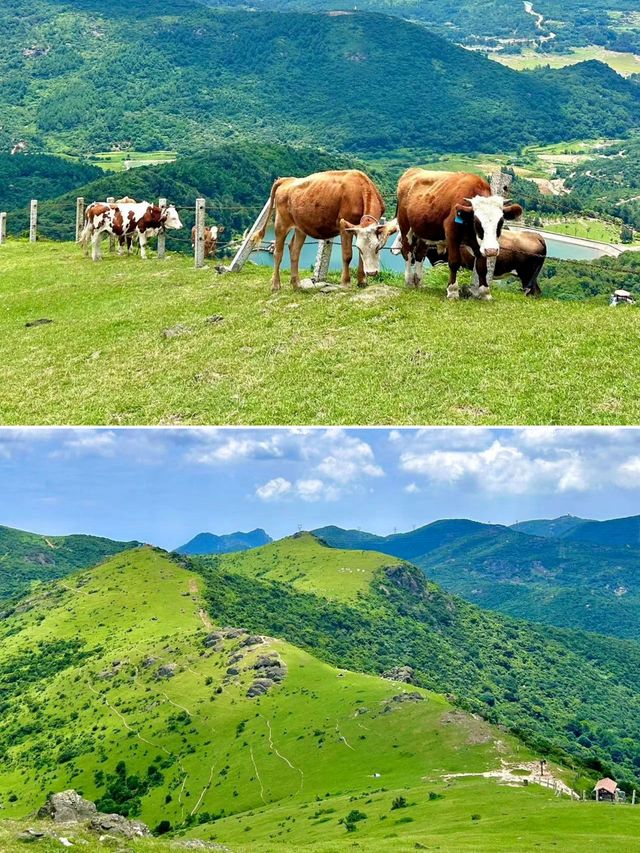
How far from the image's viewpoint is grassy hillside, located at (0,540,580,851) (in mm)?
63125

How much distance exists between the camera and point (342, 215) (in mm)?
27500

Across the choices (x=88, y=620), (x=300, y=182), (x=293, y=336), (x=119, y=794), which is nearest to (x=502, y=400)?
(x=293, y=336)

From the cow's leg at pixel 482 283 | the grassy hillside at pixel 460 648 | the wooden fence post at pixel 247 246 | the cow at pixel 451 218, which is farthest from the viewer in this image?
the grassy hillside at pixel 460 648

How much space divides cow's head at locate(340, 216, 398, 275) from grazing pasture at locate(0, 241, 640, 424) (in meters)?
1.21

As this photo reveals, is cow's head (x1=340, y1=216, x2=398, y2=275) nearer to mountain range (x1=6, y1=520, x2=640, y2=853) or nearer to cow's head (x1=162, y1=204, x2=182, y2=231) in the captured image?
cow's head (x1=162, y1=204, x2=182, y2=231)

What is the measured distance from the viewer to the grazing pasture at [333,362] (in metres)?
20.9

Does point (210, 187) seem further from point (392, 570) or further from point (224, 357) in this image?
point (392, 570)

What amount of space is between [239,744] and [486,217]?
2849 inches

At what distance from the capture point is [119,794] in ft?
261

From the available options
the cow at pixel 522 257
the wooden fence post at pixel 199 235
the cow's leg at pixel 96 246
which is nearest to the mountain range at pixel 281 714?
the wooden fence post at pixel 199 235

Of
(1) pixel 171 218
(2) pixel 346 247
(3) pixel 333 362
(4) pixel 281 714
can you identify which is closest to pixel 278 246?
(2) pixel 346 247

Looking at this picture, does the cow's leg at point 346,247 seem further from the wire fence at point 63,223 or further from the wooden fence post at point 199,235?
the wire fence at point 63,223

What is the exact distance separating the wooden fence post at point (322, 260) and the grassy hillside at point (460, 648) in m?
97.1

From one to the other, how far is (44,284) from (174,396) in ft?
65.1
